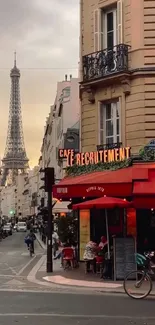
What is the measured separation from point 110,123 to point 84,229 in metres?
4.68

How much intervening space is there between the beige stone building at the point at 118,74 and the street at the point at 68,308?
24.7 ft

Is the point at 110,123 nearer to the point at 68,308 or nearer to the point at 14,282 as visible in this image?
the point at 14,282

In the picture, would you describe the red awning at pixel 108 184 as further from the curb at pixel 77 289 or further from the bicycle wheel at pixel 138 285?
the bicycle wheel at pixel 138 285

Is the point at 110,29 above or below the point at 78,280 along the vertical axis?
above

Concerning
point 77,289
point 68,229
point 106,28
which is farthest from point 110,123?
point 77,289

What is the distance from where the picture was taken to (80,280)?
18.5 meters

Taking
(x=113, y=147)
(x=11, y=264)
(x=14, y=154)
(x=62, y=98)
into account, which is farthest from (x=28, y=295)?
(x=14, y=154)

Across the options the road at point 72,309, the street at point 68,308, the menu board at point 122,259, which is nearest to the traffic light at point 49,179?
the menu board at point 122,259

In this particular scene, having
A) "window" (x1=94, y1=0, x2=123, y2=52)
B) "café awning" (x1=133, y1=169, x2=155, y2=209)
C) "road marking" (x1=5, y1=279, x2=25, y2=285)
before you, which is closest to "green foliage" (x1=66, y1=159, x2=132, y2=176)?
"café awning" (x1=133, y1=169, x2=155, y2=209)

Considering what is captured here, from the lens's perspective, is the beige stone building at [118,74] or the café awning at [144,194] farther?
the beige stone building at [118,74]

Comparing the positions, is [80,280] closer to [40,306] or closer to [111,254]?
[111,254]

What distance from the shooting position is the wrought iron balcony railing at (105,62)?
21.4m

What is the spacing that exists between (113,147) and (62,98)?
38.5 meters

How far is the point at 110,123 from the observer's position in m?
22.9
